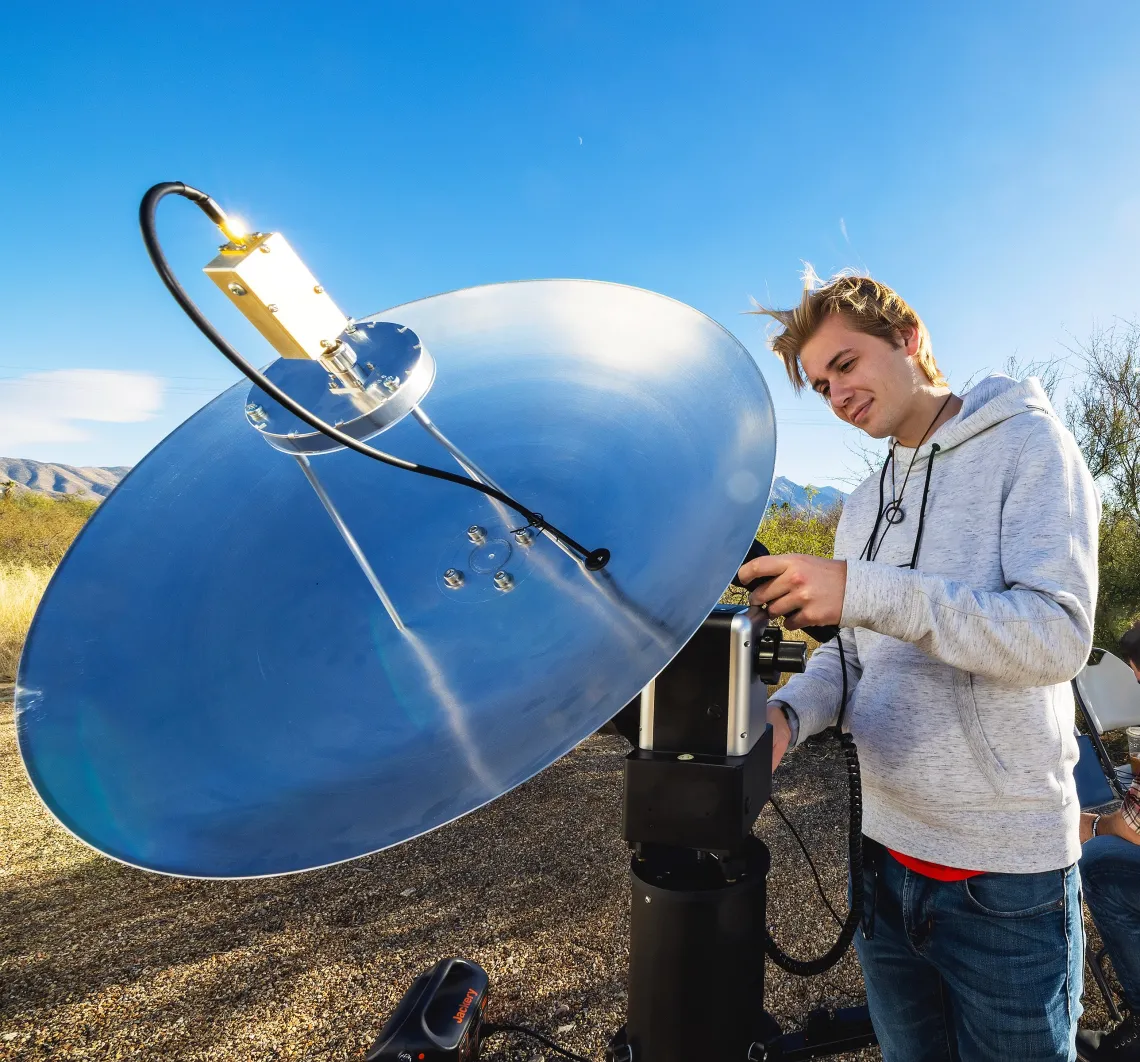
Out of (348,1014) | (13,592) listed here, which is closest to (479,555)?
(348,1014)

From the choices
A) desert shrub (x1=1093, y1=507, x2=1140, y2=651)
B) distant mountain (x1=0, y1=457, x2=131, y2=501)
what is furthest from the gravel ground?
distant mountain (x1=0, y1=457, x2=131, y2=501)

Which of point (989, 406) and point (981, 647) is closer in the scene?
point (981, 647)

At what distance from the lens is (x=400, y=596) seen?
1186 mm

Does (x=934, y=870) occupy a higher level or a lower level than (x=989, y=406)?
lower

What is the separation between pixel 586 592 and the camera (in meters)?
1.04

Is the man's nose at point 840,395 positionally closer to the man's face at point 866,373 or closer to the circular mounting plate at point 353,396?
the man's face at point 866,373

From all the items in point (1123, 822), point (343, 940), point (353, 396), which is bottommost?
point (343, 940)

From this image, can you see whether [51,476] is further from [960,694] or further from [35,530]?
[960,694]

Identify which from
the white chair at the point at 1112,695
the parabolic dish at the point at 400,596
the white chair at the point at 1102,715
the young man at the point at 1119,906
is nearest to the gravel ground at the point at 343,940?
the young man at the point at 1119,906

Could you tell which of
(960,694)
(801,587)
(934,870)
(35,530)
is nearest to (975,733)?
(960,694)

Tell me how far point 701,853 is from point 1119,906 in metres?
1.80

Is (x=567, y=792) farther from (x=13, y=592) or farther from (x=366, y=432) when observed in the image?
(x=13, y=592)

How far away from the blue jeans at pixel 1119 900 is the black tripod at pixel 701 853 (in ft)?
5.32

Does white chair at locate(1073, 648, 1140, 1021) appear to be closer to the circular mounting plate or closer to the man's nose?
the man's nose
